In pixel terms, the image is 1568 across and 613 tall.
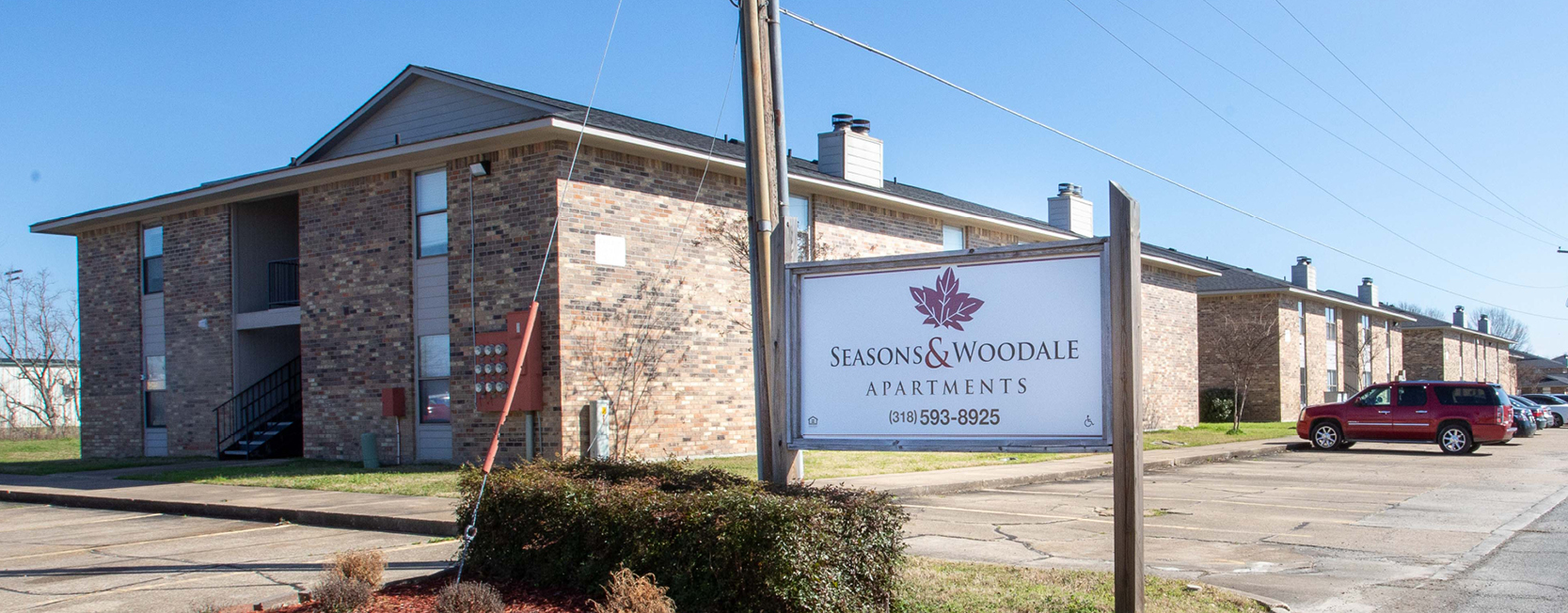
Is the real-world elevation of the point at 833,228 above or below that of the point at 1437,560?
above

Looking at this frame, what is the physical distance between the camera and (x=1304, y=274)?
4894 cm

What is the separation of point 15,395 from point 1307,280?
64.9m

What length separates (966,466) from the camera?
1856 cm

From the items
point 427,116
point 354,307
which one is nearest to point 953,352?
point 354,307

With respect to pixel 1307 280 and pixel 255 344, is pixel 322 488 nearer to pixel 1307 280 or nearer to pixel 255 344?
pixel 255 344

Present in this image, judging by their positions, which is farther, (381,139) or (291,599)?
(381,139)

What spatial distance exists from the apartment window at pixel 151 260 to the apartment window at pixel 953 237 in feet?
57.7

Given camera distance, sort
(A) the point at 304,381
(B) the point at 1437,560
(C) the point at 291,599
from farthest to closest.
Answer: (A) the point at 304,381 < (B) the point at 1437,560 < (C) the point at 291,599

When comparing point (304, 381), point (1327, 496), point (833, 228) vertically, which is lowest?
point (1327, 496)

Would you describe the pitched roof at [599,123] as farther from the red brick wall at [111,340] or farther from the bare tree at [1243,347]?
the bare tree at [1243,347]

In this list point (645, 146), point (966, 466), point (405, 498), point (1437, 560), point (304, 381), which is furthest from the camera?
point (304, 381)

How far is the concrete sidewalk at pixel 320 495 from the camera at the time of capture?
11695 mm

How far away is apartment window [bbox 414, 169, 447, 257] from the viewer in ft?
60.2

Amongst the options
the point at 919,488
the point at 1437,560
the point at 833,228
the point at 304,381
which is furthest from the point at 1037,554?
the point at 304,381
